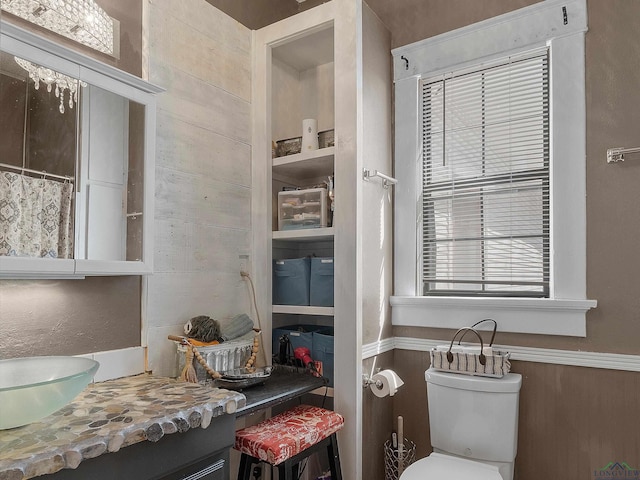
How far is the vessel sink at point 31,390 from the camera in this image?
108cm

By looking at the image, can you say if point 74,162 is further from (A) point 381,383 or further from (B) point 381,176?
(A) point 381,383

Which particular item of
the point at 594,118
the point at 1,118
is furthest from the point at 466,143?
the point at 1,118

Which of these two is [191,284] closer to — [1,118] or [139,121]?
[139,121]

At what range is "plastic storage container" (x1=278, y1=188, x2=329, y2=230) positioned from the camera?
2.26 metres

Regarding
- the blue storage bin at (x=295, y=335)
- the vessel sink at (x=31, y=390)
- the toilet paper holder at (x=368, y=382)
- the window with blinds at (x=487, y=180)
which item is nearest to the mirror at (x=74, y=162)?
the vessel sink at (x=31, y=390)

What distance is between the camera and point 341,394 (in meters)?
2.10

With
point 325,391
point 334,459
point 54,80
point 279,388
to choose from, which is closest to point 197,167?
point 54,80

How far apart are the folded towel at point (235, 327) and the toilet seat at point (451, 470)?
917 mm

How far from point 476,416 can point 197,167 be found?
5.49 feet

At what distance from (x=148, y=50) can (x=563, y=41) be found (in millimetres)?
1846

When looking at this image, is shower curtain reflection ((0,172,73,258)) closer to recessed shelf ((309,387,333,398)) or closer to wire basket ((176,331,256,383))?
wire basket ((176,331,256,383))

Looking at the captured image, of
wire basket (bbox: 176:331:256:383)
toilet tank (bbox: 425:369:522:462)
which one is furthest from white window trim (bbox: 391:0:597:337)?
wire basket (bbox: 176:331:256:383)

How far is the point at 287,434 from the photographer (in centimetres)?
177

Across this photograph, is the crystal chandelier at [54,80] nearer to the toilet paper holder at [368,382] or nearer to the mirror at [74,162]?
the mirror at [74,162]
